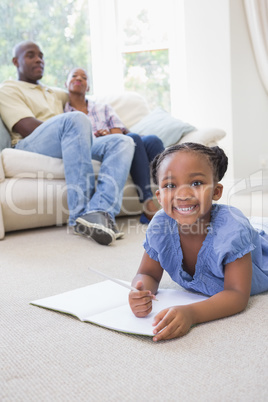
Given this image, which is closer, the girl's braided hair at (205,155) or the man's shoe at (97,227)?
the girl's braided hair at (205,155)

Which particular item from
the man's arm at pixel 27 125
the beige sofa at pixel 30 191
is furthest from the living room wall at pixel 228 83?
the man's arm at pixel 27 125

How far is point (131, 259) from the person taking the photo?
5.45 ft

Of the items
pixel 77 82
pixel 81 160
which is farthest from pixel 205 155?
pixel 77 82

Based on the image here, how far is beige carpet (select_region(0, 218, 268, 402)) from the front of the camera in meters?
0.69

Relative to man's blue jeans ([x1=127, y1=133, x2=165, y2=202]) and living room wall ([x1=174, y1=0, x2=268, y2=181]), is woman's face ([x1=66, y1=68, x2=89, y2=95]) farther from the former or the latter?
living room wall ([x1=174, y1=0, x2=268, y2=181])

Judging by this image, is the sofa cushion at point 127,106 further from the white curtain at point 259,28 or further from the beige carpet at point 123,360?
the beige carpet at point 123,360

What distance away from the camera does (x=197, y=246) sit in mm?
1096

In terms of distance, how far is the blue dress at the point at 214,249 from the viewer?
1007mm

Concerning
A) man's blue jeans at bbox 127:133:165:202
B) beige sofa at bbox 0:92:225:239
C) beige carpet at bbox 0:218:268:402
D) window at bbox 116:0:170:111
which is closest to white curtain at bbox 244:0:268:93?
window at bbox 116:0:170:111

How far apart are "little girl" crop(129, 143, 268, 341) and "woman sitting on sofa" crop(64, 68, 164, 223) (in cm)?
125

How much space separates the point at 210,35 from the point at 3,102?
77.9 inches

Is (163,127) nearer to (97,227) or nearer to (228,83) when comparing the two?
(97,227)

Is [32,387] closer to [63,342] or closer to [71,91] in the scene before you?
[63,342]

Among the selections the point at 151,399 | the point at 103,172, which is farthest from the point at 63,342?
the point at 103,172
